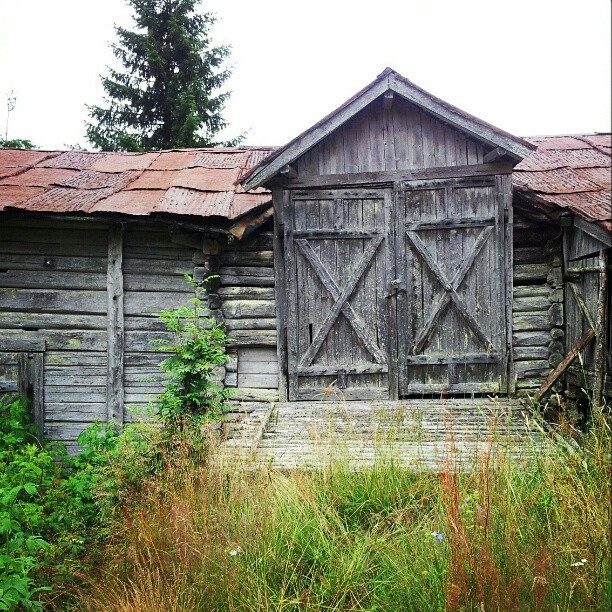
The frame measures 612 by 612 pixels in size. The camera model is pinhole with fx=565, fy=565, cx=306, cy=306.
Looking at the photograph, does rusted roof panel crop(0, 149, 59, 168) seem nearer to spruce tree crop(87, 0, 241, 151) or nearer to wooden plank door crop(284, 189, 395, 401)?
wooden plank door crop(284, 189, 395, 401)

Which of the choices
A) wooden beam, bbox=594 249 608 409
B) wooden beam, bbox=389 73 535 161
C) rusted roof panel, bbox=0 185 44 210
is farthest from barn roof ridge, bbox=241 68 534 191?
rusted roof panel, bbox=0 185 44 210

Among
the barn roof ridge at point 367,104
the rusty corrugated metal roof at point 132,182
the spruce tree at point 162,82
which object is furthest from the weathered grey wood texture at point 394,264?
the spruce tree at point 162,82

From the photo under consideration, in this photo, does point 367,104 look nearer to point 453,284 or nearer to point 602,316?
point 453,284

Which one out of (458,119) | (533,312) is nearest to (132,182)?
(458,119)

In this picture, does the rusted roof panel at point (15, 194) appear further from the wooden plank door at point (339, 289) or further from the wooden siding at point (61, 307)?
the wooden plank door at point (339, 289)

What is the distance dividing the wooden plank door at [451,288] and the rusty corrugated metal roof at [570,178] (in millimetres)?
644

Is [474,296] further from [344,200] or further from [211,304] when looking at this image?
[211,304]

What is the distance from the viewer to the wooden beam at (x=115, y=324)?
7.92 metres

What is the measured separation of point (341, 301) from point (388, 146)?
7.27ft

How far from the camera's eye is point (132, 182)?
8.60 m

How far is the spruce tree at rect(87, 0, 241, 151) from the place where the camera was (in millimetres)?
18141

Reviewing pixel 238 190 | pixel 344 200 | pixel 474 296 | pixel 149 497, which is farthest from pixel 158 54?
pixel 149 497

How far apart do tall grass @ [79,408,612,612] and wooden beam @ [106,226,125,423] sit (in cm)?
380

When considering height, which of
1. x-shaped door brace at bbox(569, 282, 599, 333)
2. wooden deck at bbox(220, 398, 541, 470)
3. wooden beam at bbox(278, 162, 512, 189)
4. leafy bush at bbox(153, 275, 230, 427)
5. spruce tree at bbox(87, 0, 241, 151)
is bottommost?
wooden deck at bbox(220, 398, 541, 470)
